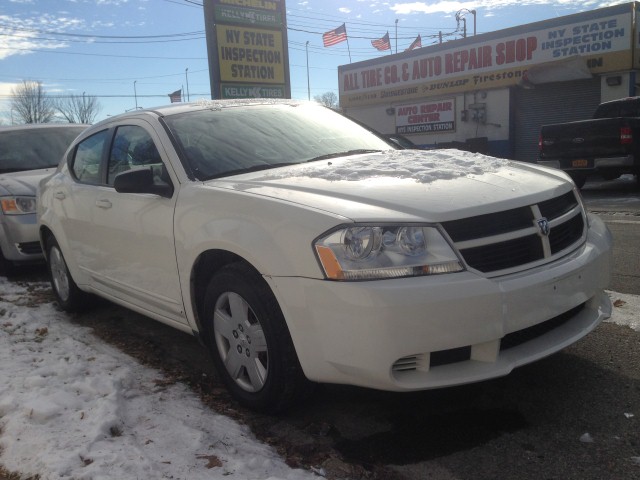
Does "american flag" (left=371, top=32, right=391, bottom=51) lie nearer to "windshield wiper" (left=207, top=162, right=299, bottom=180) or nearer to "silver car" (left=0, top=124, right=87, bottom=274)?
"silver car" (left=0, top=124, right=87, bottom=274)

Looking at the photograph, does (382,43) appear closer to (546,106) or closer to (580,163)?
(546,106)

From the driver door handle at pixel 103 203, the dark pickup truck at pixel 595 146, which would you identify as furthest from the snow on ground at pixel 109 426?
the dark pickup truck at pixel 595 146

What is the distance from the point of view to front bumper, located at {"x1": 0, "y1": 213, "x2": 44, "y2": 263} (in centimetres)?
627

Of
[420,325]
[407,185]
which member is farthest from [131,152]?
[420,325]

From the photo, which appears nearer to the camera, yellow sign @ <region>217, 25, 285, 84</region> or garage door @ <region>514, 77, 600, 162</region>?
yellow sign @ <region>217, 25, 285, 84</region>

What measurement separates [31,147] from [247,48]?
286 inches

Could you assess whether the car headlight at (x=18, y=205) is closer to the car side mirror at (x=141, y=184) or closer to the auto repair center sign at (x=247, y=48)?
the car side mirror at (x=141, y=184)

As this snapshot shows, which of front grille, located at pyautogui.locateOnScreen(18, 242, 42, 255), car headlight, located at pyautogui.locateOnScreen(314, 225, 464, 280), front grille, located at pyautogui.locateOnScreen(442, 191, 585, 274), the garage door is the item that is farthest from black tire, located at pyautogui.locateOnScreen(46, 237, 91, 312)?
the garage door

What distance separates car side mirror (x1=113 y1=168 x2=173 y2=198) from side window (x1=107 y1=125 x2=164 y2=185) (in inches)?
7.3

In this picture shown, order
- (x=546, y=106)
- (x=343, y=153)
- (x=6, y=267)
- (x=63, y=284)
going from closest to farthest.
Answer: (x=343, y=153)
(x=63, y=284)
(x=6, y=267)
(x=546, y=106)

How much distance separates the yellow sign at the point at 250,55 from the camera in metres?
13.3

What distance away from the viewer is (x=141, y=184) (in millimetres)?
3340

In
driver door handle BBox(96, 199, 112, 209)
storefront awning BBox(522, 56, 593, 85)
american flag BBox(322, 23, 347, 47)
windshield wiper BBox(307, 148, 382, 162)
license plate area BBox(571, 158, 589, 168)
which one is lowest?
license plate area BBox(571, 158, 589, 168)

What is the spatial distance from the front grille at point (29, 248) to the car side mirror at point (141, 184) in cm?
354
